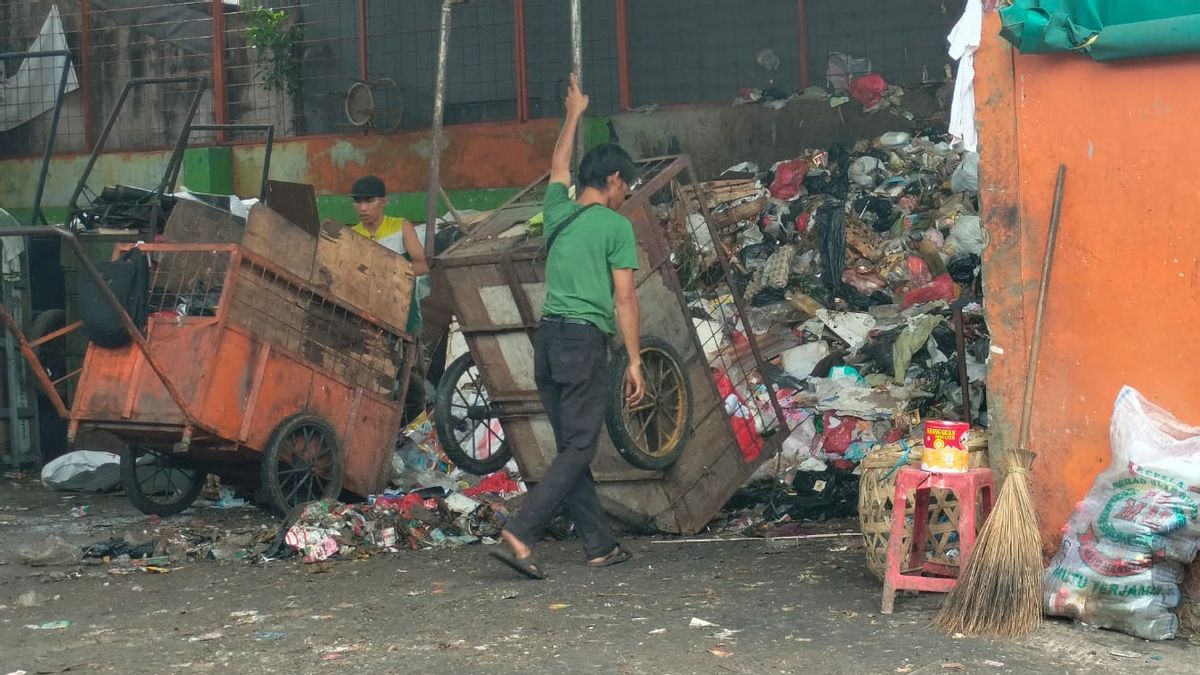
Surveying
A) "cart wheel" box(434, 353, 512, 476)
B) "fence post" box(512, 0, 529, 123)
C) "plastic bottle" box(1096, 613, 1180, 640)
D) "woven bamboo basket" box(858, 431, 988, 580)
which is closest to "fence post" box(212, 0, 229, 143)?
"fence post" box(512, 0, 529, 123)

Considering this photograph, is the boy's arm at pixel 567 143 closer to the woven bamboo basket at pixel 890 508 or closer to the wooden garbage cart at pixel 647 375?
the wooden garbage cart at pixel 647 375

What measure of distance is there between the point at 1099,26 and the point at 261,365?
4215mm

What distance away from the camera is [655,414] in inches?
269

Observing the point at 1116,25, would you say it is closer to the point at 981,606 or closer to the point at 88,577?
the point at 981,606

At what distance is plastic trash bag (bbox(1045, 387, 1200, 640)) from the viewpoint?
15.8ft

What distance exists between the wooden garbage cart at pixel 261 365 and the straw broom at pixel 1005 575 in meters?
3.68

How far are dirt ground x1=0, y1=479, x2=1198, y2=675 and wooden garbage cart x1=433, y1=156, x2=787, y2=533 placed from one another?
31cm

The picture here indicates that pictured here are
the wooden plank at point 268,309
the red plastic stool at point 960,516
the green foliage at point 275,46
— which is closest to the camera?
the red plastic stool at point 960,516

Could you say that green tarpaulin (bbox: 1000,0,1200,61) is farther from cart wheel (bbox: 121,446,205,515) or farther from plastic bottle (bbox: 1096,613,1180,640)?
cart wheel (bbox: 121,446,205,515)

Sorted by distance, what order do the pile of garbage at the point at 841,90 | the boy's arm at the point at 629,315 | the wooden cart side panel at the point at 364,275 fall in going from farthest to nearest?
the pile of garbage at the point at 841,90, the wooden cart side panel at the point at 364,275, the boy's arm at the point at 629,315

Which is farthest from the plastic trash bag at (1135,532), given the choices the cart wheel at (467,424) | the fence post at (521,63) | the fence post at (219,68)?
the fence post at (219,68)

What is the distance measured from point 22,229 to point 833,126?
7325mm

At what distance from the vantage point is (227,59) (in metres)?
13.6

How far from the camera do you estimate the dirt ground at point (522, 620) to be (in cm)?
475
